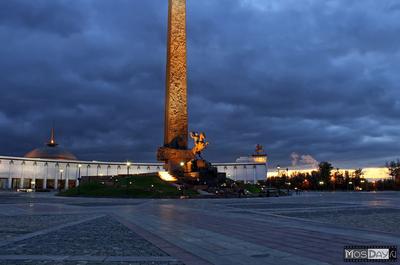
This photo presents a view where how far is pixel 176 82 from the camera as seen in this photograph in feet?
191

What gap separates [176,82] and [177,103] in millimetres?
3137

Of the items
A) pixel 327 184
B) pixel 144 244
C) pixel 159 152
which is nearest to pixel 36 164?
pixel 159 152

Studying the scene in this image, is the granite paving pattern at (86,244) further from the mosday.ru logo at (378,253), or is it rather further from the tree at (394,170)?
the tree at (394,170)

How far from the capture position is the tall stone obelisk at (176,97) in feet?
190

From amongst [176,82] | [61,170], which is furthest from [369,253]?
[61,170]

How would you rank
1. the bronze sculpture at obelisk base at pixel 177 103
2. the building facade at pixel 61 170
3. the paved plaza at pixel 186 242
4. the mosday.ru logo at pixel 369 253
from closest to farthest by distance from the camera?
the mosday.ru logo at pixel 369 253
the paved plaza at pixel 186 242
the bronze sculpture at obelisk base at pixel 177 103
the building facade at pixel 61 170

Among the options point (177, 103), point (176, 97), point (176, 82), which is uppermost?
point (176, 82)

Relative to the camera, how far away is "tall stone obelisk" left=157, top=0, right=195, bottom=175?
57.9 meters

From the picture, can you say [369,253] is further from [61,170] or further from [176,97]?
[61,170]

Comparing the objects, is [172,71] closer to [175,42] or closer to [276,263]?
[175,42]

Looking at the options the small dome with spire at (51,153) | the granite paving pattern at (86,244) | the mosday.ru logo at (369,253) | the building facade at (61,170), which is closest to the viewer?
the mosday.ru logo at (369,253)

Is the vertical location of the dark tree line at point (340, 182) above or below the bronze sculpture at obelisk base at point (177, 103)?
below

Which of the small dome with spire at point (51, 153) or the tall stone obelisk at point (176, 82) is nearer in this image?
the tall stone obelisk at point (176, 82)

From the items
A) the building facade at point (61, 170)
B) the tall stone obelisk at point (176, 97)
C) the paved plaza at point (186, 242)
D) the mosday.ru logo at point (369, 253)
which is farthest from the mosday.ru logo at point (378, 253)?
the building facade at point (61, 170)
